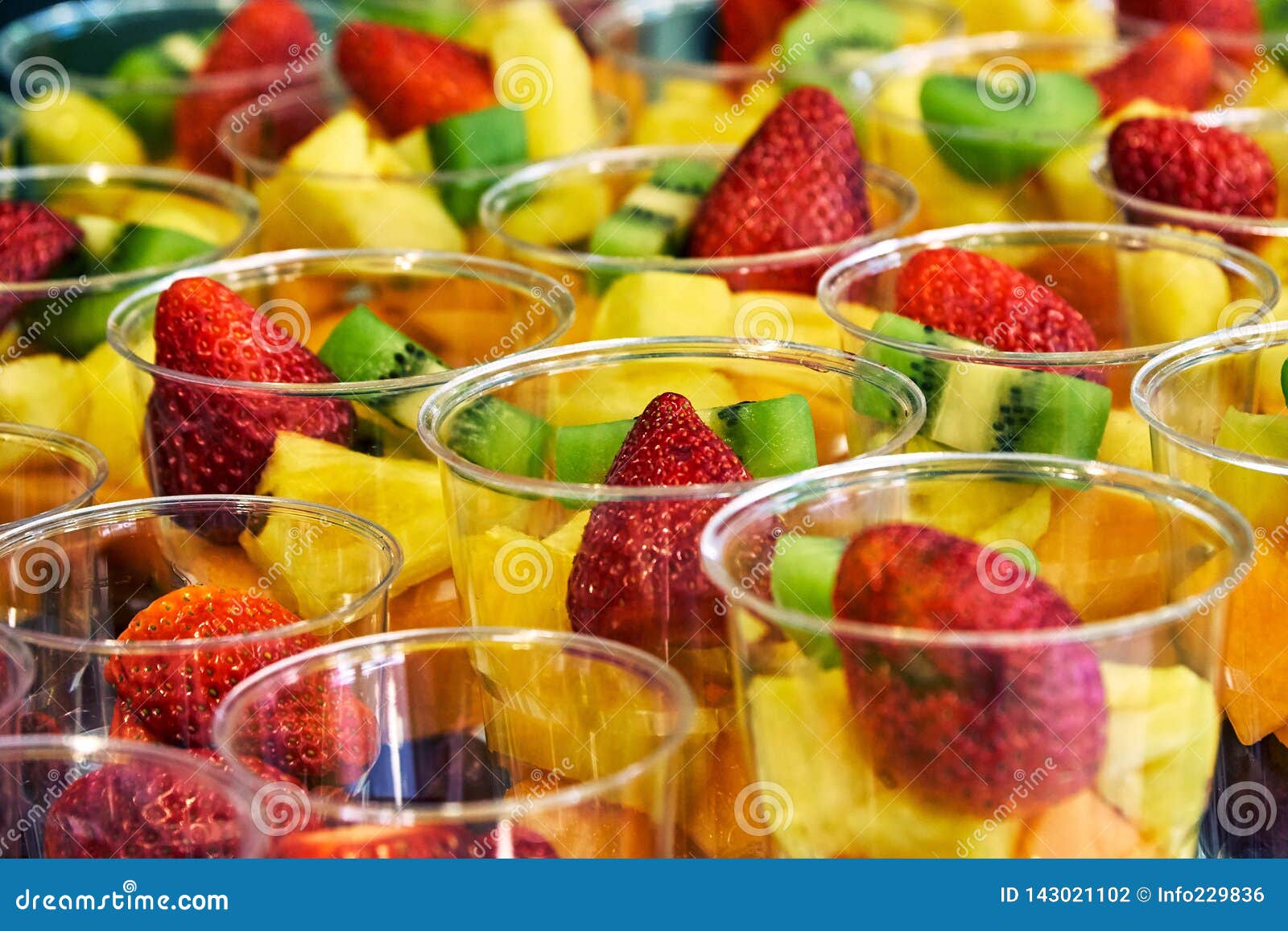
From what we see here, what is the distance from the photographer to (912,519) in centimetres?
81

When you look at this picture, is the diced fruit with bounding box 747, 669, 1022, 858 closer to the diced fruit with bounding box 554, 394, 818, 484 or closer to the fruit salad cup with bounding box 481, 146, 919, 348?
the diced fruit with bounding box 554, 394, 818, 484

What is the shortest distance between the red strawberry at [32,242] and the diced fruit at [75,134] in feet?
1.25

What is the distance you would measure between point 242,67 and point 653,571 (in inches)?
48.4

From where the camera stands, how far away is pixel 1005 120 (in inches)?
55.0

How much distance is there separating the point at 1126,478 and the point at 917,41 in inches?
46.7

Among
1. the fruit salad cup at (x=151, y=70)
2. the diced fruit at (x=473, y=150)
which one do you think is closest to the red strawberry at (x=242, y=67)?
the fruit salad cup at (x=151, y=70)

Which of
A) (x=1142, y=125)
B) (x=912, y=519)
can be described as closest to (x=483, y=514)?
(x=912, y=519)

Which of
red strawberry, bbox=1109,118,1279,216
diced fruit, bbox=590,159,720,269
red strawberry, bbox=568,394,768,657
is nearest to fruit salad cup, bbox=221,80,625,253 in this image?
diced fruit, bbox=590,159,720,269

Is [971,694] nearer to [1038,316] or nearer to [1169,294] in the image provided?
[1038,316]

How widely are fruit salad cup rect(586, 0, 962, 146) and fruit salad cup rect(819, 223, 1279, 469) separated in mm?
416

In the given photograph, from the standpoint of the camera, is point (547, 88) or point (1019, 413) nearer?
point (1019, 413)

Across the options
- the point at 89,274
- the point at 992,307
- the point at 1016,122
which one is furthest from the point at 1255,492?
the point at 89,274

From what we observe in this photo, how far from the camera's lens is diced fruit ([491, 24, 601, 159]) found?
1552 mm

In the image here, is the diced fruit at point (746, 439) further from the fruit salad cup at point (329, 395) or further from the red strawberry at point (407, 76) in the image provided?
the red strawberry at point (407, 76)
